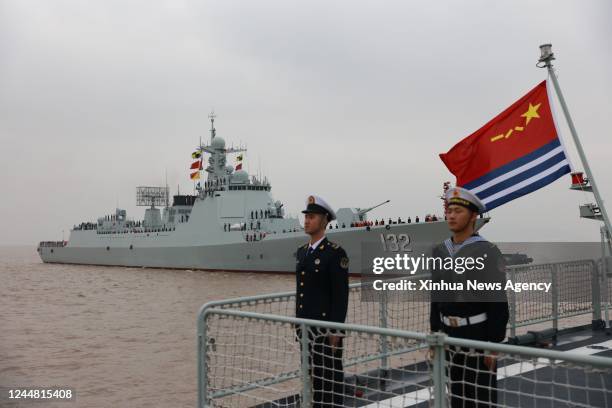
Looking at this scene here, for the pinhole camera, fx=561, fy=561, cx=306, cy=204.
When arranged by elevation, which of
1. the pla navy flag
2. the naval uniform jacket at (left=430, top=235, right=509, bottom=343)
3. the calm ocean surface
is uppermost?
the pla navy flag

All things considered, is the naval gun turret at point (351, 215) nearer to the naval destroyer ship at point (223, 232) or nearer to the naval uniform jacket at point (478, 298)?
the naval destroyer ship at point (223, 232)

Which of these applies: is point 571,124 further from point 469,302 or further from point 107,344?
point 107,344

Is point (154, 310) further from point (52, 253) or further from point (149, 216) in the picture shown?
point (52, 253)

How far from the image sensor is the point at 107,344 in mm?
11203

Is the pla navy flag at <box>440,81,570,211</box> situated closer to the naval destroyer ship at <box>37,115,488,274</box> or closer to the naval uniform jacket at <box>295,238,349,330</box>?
the naval uniform jacket at <box>295,238,349,330</box>

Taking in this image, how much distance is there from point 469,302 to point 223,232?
97.6 feet

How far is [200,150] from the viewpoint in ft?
123

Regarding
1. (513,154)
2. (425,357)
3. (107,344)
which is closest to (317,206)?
(425,357)

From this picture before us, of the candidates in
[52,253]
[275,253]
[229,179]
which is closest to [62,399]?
[275,253]

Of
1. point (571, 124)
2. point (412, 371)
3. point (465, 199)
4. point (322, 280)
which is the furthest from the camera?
point (571, 124)

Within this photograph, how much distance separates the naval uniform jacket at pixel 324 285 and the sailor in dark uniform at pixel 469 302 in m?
0.65

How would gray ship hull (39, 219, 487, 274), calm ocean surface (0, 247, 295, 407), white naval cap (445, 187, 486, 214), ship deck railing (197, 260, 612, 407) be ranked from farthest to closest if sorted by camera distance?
gray ship hull (39, 219, 487, 274), calm ocean surface (0, 247, 295, 407), white naval cap (445, 187, 486, 214), ship deck railing (197, 260, 612, 407)

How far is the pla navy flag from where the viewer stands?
4.61 metres

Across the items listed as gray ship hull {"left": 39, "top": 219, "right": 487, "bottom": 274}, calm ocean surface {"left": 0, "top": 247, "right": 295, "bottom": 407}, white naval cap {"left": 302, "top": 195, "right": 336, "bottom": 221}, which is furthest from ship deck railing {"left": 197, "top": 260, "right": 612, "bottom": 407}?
gray ship hull {"left": 39, "top": 219, "right": 487, "bottom": 274}
